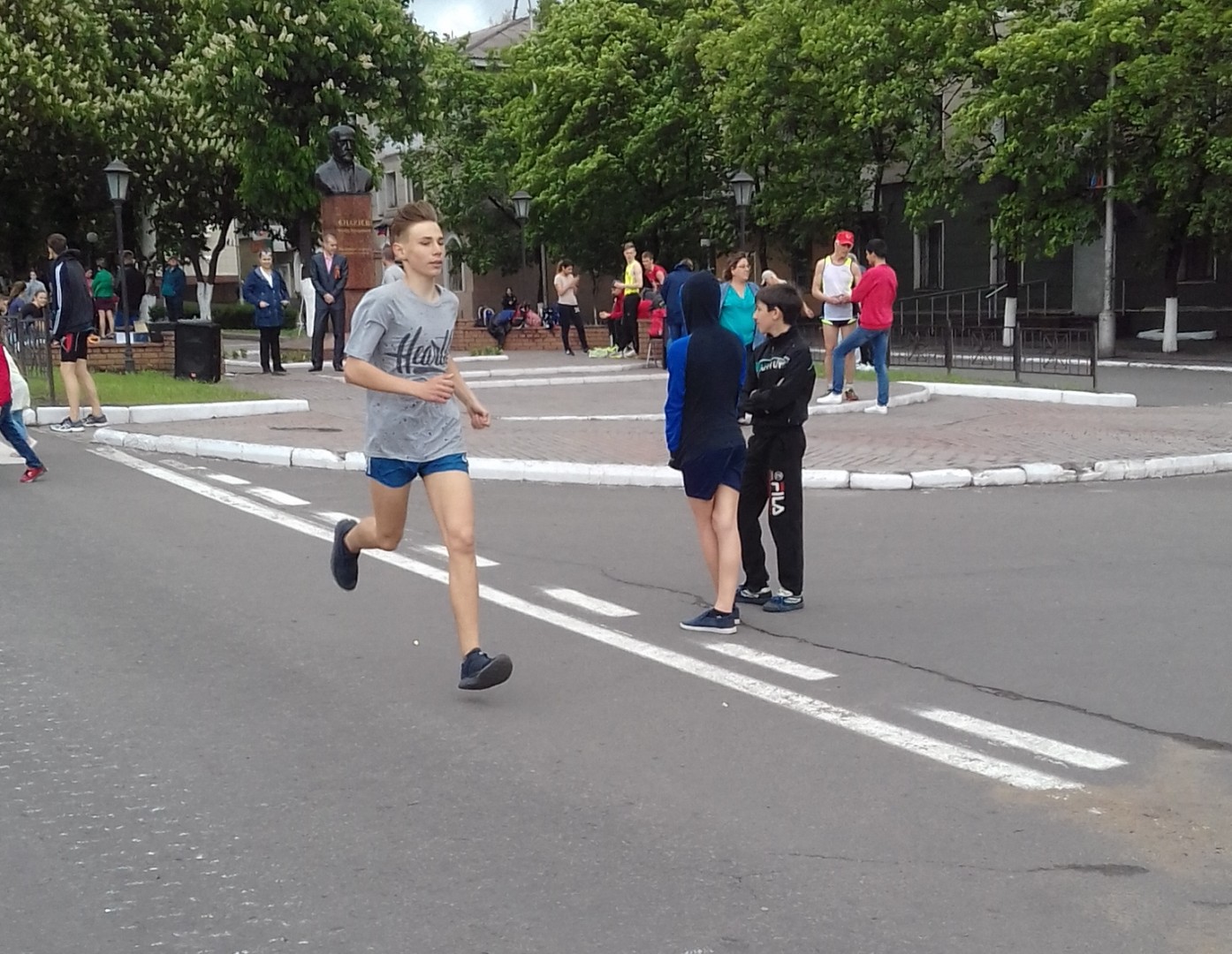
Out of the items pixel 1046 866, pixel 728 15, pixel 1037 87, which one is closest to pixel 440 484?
pixel 1046 866

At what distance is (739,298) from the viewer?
40.8 ft

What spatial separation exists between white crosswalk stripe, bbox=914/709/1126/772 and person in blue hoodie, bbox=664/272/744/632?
150cm

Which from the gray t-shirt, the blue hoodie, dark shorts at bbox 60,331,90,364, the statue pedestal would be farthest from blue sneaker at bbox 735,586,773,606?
the statue pedestal

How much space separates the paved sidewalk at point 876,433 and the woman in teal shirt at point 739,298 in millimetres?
1285

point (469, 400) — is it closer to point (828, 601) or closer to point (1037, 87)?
point (828, 601)

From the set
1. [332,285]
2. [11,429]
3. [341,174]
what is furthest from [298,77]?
[11,429]

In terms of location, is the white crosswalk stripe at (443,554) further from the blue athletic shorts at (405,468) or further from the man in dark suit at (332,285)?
the man in dark suit at (332,285)

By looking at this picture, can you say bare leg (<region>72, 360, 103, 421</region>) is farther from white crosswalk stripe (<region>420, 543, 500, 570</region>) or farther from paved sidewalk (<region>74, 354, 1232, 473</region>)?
white crosswalk stripe (<region>420, 543, 500, 570</region>)

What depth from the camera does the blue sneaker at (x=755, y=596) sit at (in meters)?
7.55

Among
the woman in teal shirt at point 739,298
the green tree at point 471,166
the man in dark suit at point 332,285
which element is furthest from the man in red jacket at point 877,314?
the green tree at point 471,166

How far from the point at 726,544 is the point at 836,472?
514 cm

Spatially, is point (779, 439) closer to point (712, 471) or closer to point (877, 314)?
point (712, 471)

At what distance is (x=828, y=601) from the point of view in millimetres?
7594

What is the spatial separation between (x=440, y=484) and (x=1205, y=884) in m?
3.17
